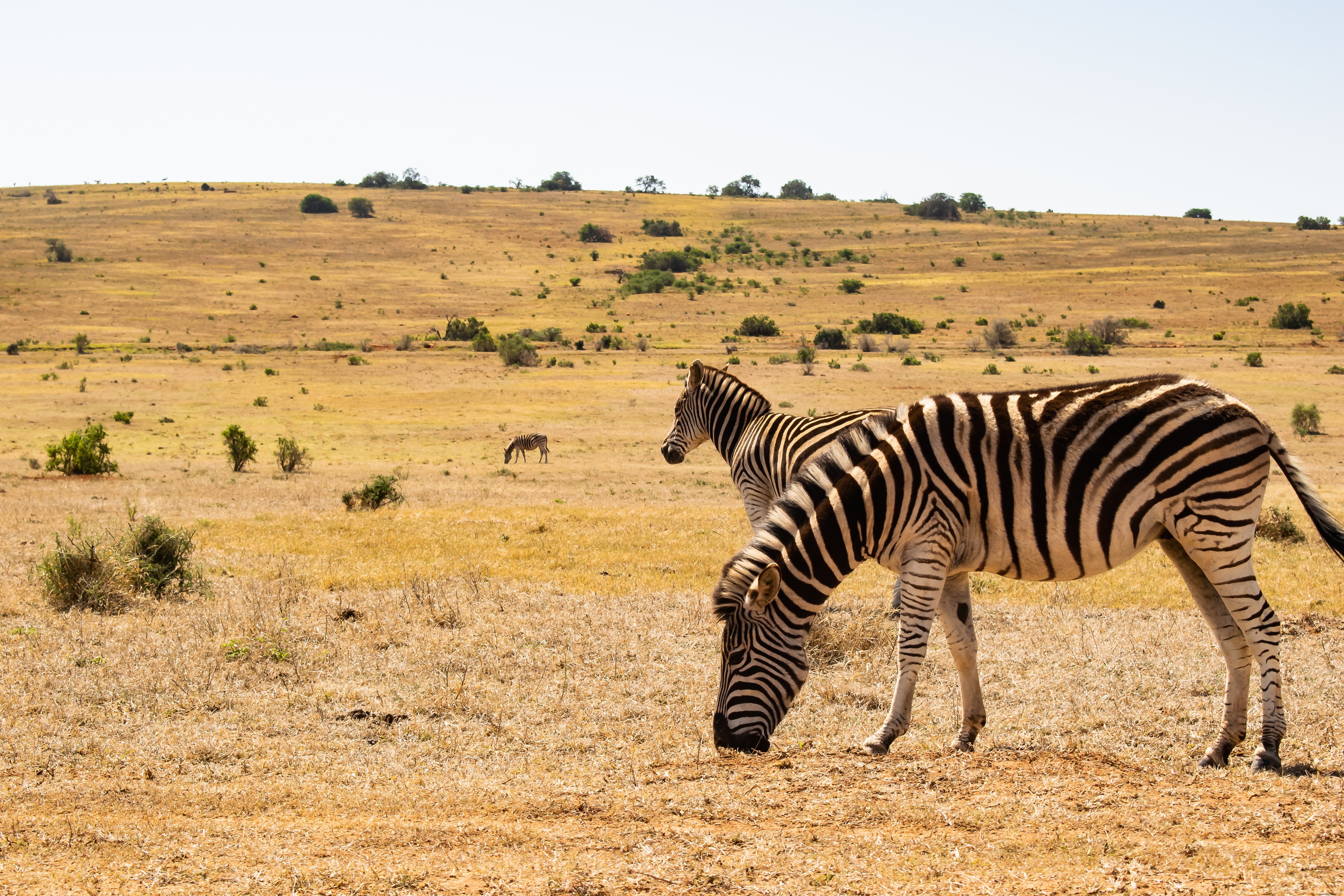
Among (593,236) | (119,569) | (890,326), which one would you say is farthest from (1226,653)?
Answer: (593,236)

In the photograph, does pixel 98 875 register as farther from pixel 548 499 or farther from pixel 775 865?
pixel 548 499

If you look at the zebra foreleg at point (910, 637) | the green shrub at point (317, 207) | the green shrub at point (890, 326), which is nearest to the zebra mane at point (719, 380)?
the zebra foreleg at point (910, 637)

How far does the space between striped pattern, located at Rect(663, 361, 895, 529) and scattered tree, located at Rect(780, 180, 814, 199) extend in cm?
16647

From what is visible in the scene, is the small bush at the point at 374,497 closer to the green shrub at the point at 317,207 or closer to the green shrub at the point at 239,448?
the green shrub at the point at 239,448

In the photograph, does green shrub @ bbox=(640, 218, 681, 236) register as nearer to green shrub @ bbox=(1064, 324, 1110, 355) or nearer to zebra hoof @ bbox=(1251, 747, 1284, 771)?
green shrub @ bbox=(1064, 324, 1110, 355)

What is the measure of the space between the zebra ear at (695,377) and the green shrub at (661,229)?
4245 inches

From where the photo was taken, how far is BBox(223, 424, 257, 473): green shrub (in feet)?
82.3

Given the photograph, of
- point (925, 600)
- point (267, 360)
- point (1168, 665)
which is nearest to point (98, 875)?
point (925, 600)

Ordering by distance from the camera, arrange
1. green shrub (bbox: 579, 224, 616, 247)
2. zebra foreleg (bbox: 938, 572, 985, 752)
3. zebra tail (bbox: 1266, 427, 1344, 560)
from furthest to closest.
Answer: green shrub (bbox: 579, 224, 616, 247) → zebra foreleg (bbox: 938, 572, 985, 752) → zebra tail (bbox: 1266, 427, 1344, 560)

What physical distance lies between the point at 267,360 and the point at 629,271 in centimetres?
4914

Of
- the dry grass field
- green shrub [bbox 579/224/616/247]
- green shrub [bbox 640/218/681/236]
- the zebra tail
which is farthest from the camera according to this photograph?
green shrub [bbox 640/218/681/236]

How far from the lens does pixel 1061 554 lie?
6.33 m

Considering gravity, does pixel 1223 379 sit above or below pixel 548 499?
above

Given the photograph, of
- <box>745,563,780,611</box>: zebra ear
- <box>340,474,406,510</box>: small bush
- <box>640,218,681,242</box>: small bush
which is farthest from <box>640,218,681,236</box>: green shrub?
<box>745,563,780,611</box>: zebra ear
